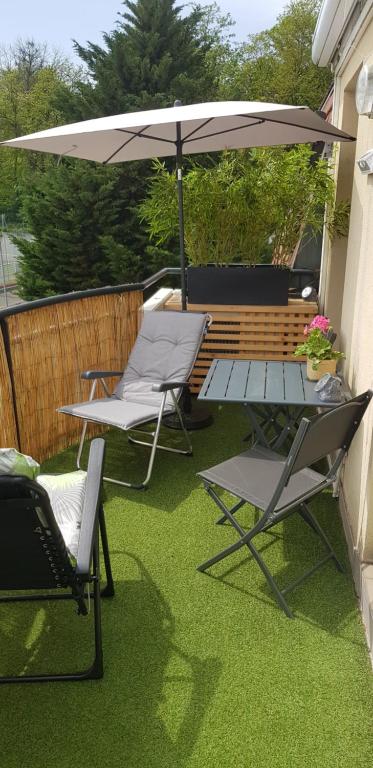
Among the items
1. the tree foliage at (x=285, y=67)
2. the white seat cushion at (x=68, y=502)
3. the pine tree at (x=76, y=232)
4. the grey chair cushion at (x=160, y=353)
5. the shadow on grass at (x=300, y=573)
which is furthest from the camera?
the tree foliage at (x=285, y=67)

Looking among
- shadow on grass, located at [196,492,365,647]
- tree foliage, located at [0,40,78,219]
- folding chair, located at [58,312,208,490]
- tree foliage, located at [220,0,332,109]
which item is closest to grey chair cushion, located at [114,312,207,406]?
folding chair, located at [58,312,208,490]

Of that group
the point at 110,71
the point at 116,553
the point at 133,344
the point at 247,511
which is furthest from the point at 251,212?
the point at 110,71

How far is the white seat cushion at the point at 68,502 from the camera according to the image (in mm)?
2439

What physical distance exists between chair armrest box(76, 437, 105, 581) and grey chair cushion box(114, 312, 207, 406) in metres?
1.90

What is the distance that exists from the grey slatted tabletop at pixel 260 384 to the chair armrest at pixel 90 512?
89 centimetres

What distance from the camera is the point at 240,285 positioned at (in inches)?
212

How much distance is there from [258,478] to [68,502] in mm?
948

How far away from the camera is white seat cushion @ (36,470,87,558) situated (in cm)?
244

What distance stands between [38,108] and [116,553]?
32830 mm

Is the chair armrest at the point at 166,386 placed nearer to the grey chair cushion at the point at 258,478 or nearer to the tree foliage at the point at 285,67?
the grey chair cushion at the point at 258,478

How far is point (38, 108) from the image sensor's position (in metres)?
31.4

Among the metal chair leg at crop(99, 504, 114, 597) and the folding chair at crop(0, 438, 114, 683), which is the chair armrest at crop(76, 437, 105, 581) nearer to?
the folding chair at crop(0, 438, 114, 683)

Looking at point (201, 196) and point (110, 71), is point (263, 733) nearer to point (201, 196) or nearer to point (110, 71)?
point (201, 196)

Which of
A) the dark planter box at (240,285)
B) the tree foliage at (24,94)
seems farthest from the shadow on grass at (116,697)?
the tree foliage at (24,94)
